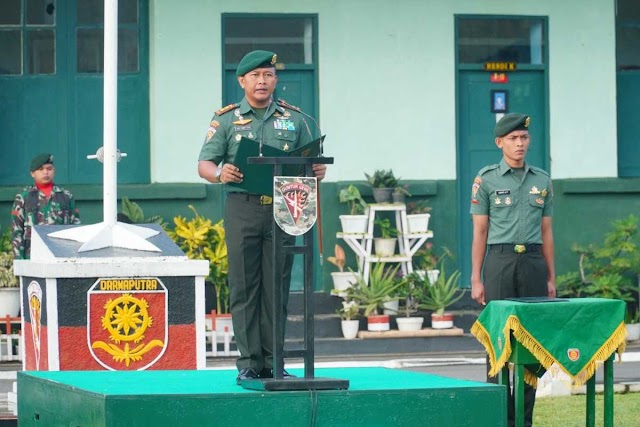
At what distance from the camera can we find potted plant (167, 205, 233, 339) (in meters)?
15.0

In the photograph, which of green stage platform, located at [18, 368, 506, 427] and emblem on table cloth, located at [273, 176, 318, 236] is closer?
green stage platform, located at [18, 368, 506, 427]

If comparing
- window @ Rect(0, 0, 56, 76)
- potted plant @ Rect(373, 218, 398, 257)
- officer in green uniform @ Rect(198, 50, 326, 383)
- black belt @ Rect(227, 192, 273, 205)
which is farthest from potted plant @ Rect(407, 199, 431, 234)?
black belt @ Rect(227, 192, 273, 205)

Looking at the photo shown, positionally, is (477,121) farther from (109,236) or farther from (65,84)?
(109,236)

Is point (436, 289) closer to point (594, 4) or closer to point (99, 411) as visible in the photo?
point (594, 4)

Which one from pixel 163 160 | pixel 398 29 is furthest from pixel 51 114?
pixel 398 29

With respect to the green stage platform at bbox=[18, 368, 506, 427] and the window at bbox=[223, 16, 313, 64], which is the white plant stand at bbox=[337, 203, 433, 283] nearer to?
the window at bbox=[223, 16, 313, 64]

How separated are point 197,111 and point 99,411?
8832 mm

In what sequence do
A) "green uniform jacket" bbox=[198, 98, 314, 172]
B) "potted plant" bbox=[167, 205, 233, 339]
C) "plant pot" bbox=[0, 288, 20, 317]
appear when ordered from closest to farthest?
1. "green uniform jacket" bbox=[198, 98, 314, 172]
2. "plant pot" bbox=[0, 288, 20, 317]
3. "potted plant" bbox=[167, 205, 233, 339]

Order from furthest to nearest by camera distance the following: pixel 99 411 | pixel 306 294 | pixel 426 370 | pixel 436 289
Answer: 1. pixel 436 289
2. pixel 426 370
3. pixel 306 294
4. pixel 99 411

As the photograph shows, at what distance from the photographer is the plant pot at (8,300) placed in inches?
567

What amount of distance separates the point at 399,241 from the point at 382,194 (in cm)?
57

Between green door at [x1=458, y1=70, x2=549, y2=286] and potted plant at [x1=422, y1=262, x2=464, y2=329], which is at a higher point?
green door at [x1=458, y1=70, x2=549, y2=286]

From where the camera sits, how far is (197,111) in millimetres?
15680

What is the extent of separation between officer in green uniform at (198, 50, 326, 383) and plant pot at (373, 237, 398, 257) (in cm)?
755
